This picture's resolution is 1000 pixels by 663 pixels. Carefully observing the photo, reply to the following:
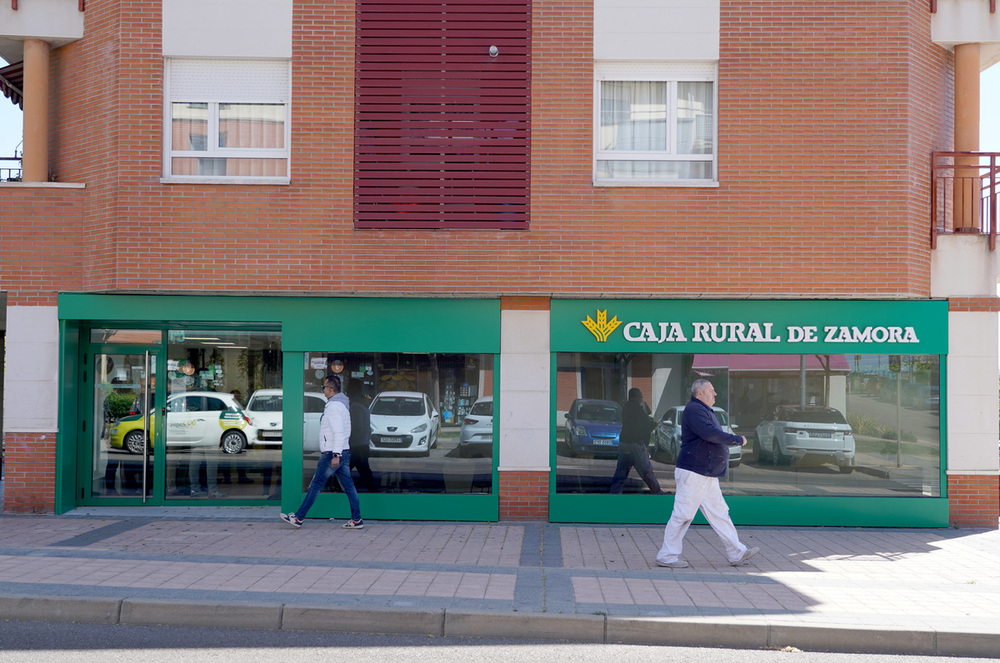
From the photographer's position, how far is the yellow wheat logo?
10.7 meters

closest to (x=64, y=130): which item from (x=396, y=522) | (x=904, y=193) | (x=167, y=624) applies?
(x=396, y=522)

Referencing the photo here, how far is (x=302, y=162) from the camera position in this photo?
1053cm

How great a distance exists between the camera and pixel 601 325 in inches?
420

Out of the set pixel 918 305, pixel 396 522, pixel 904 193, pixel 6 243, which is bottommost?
pixel 396 522

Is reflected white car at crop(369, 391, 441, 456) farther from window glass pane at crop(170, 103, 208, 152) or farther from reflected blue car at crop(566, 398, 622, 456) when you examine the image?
window glass pane at crop(170, 103, 208, 152)

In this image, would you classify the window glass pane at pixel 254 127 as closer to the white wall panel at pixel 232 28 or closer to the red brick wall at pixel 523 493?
the white wall panel at pixel 232 28

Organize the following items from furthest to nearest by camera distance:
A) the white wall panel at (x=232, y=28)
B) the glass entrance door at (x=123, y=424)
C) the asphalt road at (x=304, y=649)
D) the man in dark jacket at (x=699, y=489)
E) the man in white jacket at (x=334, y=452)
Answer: the glass entrance door at (x=123, y=424) < the white wall panel at (x=232, y=28) < the man in white jacket at (x=334, y=452) < the man in dark jacket at (x=699, y=489) < the asphalt road at (x=304, y=649)

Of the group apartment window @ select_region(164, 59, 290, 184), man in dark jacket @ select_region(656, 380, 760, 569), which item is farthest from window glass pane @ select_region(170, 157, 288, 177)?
man in dark jacket @ select_region(656, 380, 760, 569)

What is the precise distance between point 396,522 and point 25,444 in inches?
193

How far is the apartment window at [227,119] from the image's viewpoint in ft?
35.0

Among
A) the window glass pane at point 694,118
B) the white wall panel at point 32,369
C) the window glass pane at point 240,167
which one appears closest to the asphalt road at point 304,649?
the white wall panel at point 32,369

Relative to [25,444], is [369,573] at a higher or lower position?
lower

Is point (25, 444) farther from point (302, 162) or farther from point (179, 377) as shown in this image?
point (302, 162)

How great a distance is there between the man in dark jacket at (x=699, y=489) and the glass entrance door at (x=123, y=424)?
7.25 meters
